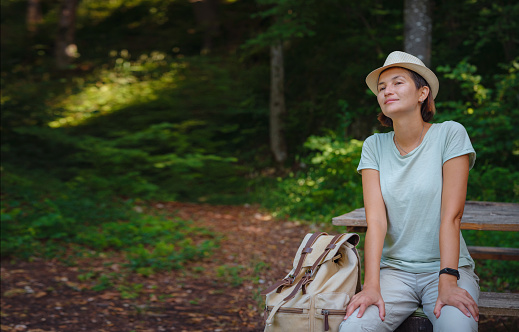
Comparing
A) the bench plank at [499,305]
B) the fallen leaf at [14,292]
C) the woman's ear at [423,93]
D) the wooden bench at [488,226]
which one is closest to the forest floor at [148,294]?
the fallen leaf at [14,292]

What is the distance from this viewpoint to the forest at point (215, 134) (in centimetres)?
604

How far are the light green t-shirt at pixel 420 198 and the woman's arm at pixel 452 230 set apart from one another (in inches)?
1.7

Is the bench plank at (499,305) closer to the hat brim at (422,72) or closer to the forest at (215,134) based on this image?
the hat brim at (422,72)

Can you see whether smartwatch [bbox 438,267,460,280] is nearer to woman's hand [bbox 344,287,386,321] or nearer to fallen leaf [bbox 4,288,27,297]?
woman's hand [bbox 344,287,386,321]

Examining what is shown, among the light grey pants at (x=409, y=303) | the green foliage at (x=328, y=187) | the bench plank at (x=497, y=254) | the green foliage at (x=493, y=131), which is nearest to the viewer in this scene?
the light grey pants at (x=409, y=303)

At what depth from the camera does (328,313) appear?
2.25m

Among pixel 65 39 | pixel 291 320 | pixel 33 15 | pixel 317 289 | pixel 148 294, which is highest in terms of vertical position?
pixel 33 15

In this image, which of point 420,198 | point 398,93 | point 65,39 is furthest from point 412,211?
point 65,39

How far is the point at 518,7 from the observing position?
295 inches

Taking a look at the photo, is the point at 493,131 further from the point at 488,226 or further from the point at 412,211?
the point at 412,211

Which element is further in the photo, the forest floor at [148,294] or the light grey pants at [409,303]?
the forest floor at [148,294]

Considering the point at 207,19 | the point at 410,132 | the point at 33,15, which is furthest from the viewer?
the point at 33,15

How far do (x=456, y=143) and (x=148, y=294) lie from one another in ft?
11.6

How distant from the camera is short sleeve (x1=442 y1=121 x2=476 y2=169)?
→ 243 cm
